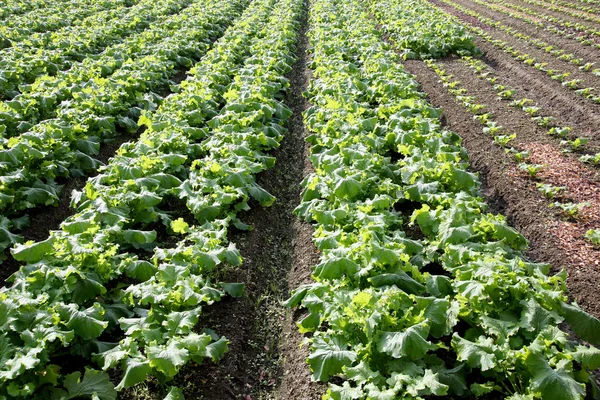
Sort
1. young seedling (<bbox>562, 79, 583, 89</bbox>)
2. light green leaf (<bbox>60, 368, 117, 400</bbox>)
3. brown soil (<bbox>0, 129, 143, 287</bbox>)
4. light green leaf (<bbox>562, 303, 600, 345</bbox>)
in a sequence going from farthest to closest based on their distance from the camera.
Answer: young seedling (<bbox>562, 79, 583, 89</bbox>)
brown soil (<bbox>0, 129, 143, 287</bbox>)
light green leaf (<bbox>562, 303, 600, 345</bbox>)
light green leaf (<bbox>60, 368, 117, 400</bbox>)

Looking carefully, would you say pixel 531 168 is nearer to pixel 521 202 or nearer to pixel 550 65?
pixel 521 202

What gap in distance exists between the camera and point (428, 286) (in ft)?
16.9

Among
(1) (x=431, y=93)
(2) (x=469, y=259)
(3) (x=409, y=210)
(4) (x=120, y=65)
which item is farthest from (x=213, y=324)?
A: (4) (x=120, y=65)

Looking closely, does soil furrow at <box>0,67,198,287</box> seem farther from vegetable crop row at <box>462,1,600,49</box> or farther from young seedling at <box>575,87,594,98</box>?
vegetable crop row at <box>462,1,600,49</box>

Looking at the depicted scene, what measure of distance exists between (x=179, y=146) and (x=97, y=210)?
2.48 m

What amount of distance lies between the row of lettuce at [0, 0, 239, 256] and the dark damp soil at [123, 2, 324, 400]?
3.48m

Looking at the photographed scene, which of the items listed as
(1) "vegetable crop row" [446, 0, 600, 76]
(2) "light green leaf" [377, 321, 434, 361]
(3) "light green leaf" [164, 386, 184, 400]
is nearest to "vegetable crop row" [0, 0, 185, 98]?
(3) "light green leaf" [164, 386, 184, 400]

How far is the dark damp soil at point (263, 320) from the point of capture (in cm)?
480

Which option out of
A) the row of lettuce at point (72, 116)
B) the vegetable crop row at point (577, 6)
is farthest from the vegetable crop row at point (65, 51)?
the vegetable crop row at point (577, 6)

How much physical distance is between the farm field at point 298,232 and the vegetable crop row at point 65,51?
114 mm

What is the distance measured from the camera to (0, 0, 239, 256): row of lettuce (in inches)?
294

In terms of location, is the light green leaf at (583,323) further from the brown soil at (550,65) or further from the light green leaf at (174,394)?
the brown soil at (550,65)

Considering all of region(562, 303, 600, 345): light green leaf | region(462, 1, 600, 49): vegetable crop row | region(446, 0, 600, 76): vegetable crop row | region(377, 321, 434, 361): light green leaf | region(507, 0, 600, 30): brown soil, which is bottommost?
region(562, 303, 600, 345): light green leaf

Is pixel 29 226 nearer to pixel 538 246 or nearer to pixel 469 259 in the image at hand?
pixel 469 259
